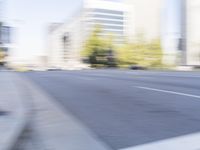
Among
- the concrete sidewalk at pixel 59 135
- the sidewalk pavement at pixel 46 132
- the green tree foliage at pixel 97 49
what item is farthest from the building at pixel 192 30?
the concrete sidewalk at pixel 59 135

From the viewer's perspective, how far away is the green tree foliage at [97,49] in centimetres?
9244

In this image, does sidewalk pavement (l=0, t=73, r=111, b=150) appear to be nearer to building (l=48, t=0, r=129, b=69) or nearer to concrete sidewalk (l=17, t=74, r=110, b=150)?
concrete sidewalk (l=17, t=74, r=110, b=150)

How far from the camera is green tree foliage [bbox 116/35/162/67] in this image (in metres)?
84.1

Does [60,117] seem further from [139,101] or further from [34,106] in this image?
[139,101]

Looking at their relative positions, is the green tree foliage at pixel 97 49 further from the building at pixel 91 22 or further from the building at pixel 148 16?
the building at pixel 91 22

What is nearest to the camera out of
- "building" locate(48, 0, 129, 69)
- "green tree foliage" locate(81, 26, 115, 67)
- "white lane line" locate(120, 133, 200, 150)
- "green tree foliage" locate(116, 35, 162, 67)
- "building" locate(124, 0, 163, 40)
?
"white lane line" locate(120, 133, 200, 150)

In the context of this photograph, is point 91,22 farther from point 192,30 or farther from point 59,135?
point 59,135

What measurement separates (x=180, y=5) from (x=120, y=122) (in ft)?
355

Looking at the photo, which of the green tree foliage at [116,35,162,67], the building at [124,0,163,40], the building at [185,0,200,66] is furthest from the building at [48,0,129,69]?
the green tree foliage at [116,35,162,67]

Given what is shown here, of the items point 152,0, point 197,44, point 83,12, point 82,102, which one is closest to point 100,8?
point 83,12

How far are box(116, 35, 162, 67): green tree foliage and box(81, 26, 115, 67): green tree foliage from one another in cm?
670

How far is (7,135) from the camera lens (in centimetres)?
586

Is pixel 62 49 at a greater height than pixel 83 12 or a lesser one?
lesser

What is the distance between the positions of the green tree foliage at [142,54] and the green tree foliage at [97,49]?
6.70 m
